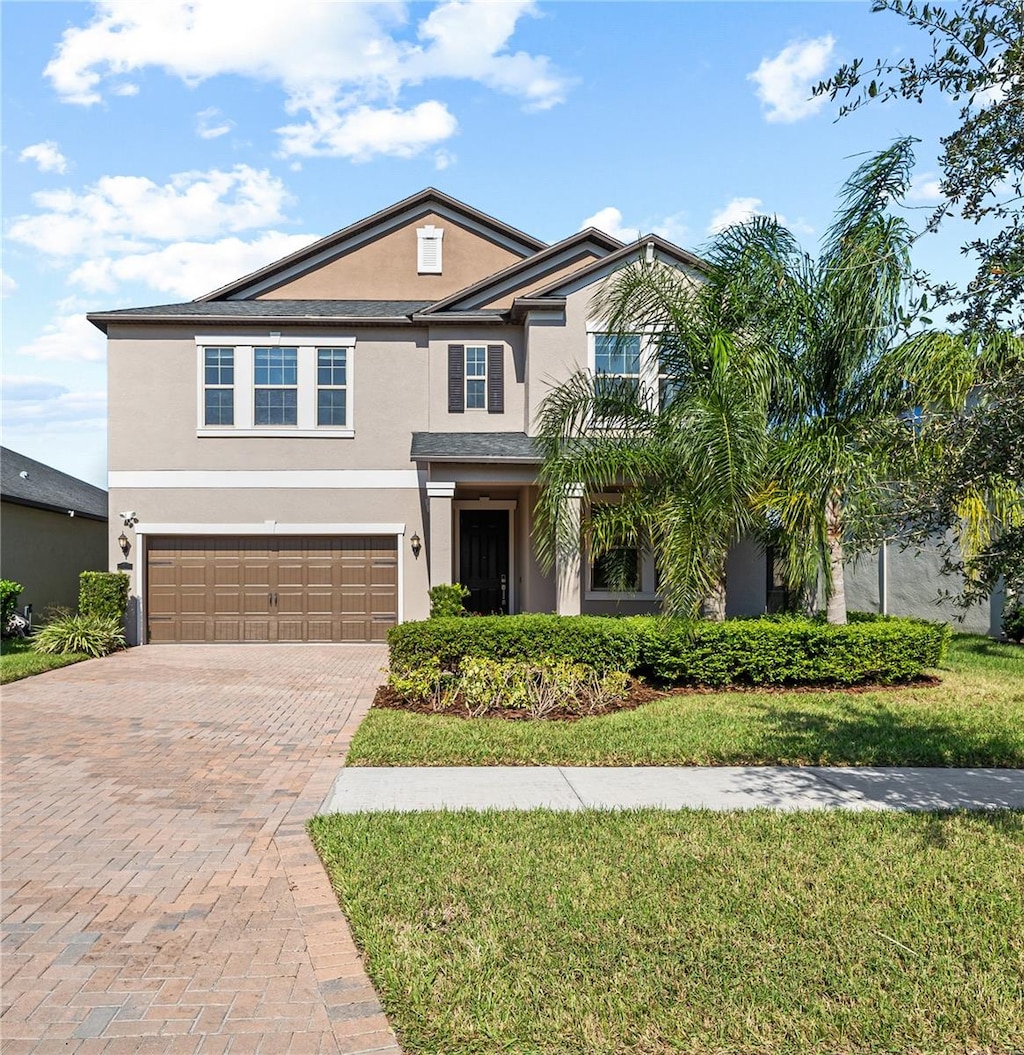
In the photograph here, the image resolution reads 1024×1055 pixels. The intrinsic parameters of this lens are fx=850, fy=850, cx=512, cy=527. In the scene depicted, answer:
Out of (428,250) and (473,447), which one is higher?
(428,250)

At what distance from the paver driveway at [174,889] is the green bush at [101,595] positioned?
640 cm

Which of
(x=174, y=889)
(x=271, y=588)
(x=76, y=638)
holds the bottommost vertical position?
(x=174, y=889)

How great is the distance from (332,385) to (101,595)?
621 centimetres

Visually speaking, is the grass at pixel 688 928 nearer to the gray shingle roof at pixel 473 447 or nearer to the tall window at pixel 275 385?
the gray shingle roof at pixel 473 447

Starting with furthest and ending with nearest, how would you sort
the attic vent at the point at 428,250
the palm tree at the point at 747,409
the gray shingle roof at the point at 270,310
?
the attic vent at the point at 428,250, the gray shingle roof at the point at 270,310, the palm tree at the point at 747,409

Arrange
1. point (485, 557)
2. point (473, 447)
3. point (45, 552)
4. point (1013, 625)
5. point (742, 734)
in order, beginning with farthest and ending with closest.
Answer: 1. point (45, 552)
2. point (485, 557)
3. point (1013, 625)
4. point (473, 447)
5. point (742, 734)

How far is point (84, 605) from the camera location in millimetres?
16812

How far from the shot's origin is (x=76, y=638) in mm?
15953

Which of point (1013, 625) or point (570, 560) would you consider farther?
point (1013, 625)

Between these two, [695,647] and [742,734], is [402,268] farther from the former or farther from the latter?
[742,734]

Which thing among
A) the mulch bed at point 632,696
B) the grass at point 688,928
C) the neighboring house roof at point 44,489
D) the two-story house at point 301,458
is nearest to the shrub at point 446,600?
the two-story house at point 301,458

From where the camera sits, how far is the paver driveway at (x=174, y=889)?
3711 mm

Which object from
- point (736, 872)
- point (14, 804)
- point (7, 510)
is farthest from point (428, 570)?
point (736, 872)

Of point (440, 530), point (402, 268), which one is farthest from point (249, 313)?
point (440, 530)
